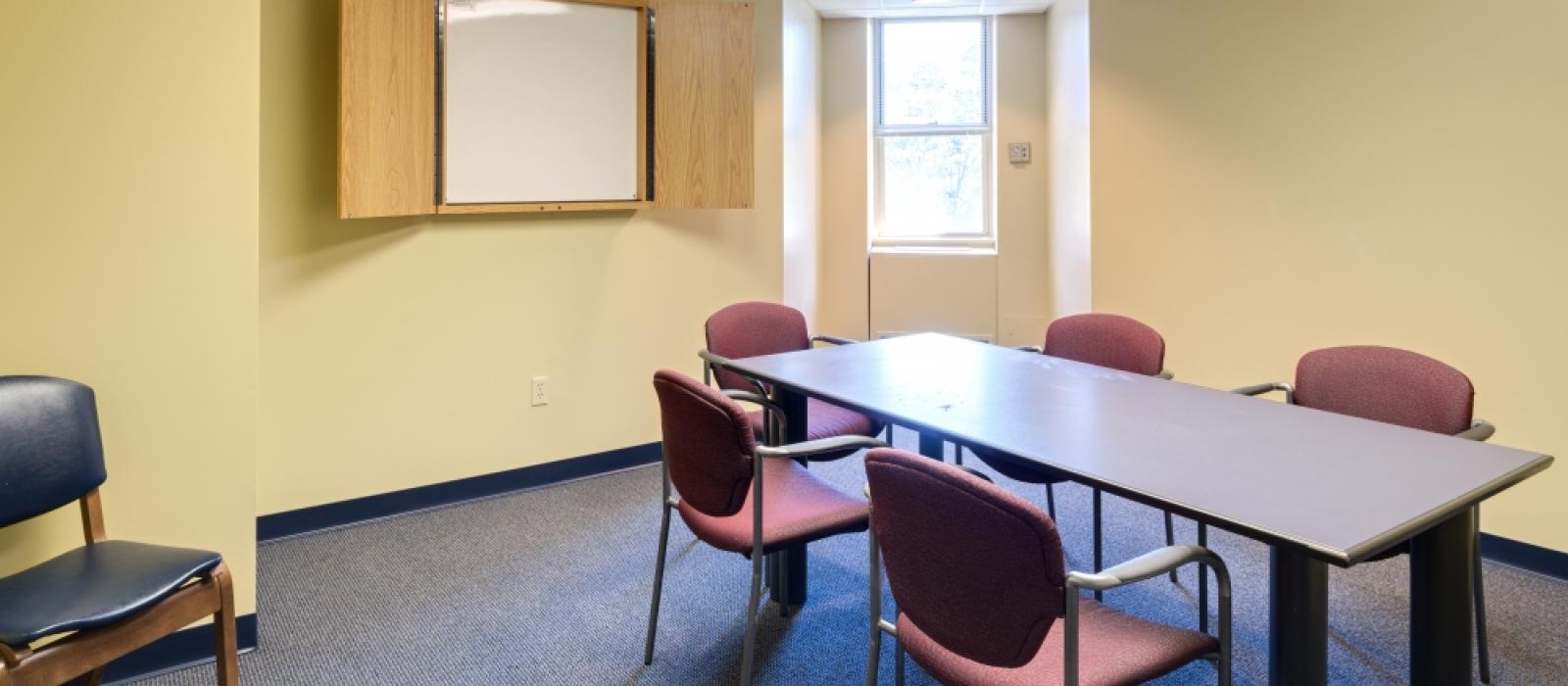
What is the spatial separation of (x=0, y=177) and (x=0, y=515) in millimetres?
761

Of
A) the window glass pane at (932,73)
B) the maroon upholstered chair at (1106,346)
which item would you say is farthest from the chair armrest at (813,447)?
the window glass pane at (932,73)

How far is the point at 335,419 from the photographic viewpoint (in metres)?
3.52

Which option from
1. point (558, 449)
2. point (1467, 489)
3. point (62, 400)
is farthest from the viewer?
point (558, 449)

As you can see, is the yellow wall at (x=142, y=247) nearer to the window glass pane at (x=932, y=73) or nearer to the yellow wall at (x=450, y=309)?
the yellow wall at (x=450, y=309)

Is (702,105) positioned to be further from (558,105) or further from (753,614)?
(753,614)

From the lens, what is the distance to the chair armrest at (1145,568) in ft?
4.59

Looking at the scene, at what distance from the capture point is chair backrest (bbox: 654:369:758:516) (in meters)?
2.10

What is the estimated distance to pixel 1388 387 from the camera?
2527 mm

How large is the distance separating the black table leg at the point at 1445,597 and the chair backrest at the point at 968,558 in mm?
843

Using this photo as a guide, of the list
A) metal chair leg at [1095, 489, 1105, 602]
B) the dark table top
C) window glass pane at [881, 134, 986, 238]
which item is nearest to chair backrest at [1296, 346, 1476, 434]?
the dark table top

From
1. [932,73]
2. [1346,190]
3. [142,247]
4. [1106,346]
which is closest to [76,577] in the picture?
[142,247]

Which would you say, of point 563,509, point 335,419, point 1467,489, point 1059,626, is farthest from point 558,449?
point 1467,489

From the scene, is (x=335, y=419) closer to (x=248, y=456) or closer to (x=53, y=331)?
(x=248, y=456)

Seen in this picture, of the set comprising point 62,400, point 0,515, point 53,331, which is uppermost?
point 53,331
